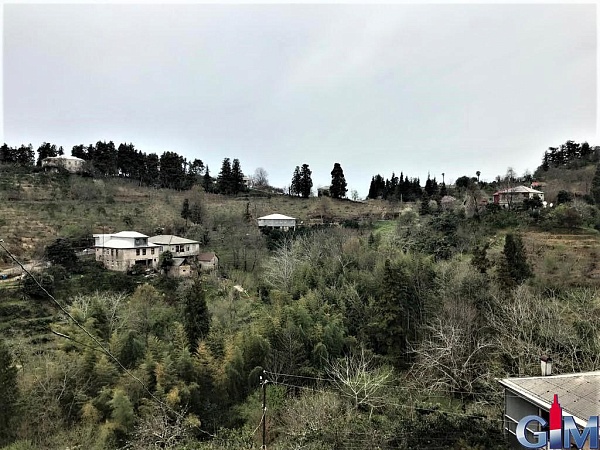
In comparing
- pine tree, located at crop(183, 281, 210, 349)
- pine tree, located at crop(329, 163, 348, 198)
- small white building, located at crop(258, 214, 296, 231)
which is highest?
pine tree, located at crop(329, 163, 348, 198)

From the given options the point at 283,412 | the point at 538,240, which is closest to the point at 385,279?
the point at 283,412

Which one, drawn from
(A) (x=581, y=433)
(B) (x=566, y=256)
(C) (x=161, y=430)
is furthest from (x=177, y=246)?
(B) (x=566, y=256)

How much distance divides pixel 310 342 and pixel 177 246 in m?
11.2

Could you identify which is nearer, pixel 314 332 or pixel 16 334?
pixel 314 332

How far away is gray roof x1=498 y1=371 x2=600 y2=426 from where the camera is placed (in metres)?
4.71

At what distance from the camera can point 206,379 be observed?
8.28 metres

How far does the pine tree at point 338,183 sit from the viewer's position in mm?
32000

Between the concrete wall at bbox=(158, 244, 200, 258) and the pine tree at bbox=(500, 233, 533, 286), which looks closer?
the pine tree at bbox=(500, 233, 533, 286)

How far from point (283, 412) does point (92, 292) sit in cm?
981

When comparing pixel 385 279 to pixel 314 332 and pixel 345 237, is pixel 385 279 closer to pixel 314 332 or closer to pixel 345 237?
pixel 314 332

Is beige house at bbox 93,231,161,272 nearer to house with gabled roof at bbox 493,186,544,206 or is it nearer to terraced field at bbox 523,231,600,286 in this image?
terraced field at bbox 523,231,600,286

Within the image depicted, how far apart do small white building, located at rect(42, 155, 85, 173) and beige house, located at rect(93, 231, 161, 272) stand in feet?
52.5

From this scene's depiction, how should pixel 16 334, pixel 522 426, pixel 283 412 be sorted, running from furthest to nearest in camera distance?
1. pixel 16 334
2. pixel 283 412
3. pixel 522 426

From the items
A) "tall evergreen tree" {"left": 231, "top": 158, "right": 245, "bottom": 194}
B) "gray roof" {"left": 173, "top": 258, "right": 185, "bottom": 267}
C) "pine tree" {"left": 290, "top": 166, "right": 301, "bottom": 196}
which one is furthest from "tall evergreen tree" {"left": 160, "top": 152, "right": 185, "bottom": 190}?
"gray roof" {"left": 173, "top": 258, "right": 185, "bottom": 267}
